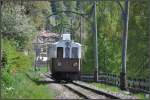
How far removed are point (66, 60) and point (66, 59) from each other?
0.11 meters

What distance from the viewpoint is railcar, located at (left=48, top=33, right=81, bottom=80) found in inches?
1528

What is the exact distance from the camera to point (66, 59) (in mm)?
38875

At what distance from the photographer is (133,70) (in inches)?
1813

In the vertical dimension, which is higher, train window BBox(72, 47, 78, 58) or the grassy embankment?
train window BBox(72, 47, 78, 58)

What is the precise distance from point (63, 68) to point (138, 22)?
1093 cm

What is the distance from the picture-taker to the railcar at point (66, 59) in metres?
38.8

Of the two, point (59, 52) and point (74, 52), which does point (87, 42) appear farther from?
point (59, 52)

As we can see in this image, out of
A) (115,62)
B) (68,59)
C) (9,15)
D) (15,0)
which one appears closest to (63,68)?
(68,59)

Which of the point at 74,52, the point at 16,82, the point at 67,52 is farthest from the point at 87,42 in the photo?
the point at 16,82

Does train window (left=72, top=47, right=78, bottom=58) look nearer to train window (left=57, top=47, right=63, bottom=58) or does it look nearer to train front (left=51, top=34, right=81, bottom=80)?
train front (left=51, top=34, right=81, bottom=80)

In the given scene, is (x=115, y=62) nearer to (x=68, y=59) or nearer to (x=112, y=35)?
(x=112, y=35)

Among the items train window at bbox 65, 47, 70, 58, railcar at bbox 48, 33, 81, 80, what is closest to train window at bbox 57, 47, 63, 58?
railcar at bbox 48, 33, 81, 80

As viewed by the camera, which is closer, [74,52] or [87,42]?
[74,52]

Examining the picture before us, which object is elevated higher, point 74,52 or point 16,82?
point 74,52
